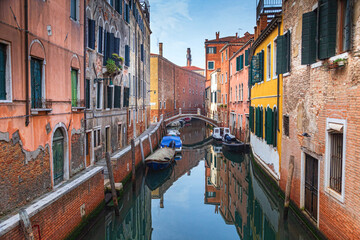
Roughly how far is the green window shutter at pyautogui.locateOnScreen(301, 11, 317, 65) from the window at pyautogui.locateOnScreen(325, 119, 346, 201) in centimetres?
149

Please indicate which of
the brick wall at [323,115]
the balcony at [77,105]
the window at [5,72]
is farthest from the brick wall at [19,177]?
the brick wall at [323,115]

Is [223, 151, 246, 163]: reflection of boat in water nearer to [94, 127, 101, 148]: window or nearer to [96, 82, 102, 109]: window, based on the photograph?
[94, 127, 101, 148]: window

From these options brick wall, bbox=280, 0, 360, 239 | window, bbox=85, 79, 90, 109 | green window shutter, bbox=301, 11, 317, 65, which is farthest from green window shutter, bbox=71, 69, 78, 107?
green window shutter, bbox=301, 11, 317, 65

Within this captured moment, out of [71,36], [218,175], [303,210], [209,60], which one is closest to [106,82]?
[71,36]

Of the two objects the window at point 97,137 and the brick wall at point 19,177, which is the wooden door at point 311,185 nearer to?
the brick wall at point 19,177

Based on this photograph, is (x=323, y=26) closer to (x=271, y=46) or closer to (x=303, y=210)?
(x=303, y=210)

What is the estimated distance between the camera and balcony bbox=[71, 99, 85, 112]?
8836mm

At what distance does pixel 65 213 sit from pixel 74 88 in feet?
14.1

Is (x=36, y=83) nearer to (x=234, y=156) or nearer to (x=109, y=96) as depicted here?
(x=109, y=96)

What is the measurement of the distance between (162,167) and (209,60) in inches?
1001

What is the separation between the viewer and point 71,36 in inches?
336

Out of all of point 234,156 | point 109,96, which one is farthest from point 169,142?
point 109,96

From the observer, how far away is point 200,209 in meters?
10.3

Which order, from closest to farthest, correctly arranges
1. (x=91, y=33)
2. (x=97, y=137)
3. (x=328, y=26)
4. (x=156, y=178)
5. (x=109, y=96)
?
1. (x=328, y=26)
2. (x=91, y=33)
3. (x=97, y=137)
4. (x=109, y=96)
5. (x=156, y=178)
